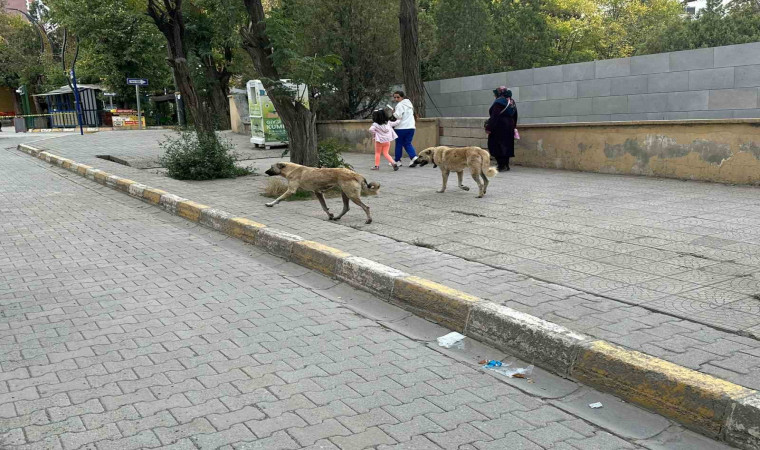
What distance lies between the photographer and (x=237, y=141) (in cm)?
2342

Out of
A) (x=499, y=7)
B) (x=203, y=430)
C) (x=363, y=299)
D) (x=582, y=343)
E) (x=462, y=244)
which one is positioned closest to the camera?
(x=203, y=430)

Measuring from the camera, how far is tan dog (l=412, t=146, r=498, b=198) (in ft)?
31.2

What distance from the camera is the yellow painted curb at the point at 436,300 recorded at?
189 inches

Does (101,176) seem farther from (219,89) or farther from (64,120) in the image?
(64,120)

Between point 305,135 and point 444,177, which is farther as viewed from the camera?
point 305,135

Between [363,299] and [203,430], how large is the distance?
249 centimetres

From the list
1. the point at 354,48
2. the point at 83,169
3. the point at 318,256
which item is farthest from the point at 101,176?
the point at 318,256

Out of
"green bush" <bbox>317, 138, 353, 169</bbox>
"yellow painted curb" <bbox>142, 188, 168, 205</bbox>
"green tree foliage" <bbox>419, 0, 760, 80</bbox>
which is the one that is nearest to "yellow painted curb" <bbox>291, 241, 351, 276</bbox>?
"yellow painted curb" <bbox>142, 188, 168, 205</bbox>

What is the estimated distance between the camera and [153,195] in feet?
35.9

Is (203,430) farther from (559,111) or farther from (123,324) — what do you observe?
(559,111)

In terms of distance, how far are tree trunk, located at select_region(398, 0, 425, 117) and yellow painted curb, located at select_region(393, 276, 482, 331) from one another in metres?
12.7

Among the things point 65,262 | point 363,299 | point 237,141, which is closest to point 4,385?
point 363,299

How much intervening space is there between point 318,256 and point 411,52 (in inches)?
469

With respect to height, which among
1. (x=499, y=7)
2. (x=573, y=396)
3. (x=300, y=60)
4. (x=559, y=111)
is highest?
(x=499, y=7)
